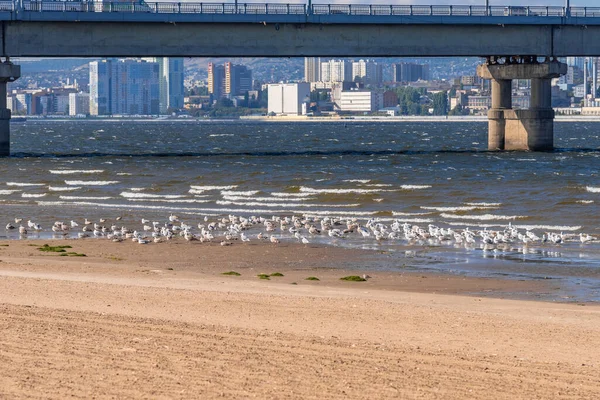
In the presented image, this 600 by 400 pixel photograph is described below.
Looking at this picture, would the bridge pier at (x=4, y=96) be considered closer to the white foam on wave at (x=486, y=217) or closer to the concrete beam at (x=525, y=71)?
the concrete beam at (x=525, y=71)

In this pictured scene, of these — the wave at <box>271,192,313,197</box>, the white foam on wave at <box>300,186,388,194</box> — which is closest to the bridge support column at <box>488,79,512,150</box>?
the white foam on wave at <box>300,186,388,194</box>

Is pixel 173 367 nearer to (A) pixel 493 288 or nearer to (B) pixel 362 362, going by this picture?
(B) pixel 362 362

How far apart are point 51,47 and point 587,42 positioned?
115 feet

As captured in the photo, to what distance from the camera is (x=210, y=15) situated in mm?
70750

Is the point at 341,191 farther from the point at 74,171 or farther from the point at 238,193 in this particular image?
the point at 74,171

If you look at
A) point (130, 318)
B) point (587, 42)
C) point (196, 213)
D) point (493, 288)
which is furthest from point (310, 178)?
point (130, 318)

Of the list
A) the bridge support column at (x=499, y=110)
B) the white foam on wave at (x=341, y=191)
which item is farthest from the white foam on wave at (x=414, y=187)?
the bridge support column at (x=499, y=110)

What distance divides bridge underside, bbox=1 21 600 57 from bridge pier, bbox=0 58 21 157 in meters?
0.89

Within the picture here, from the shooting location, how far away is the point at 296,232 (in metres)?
33.6

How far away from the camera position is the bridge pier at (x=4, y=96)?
69.8 m

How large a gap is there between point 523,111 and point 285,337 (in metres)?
65.5

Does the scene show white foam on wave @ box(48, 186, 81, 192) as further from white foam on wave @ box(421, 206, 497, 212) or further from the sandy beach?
the sandy beach

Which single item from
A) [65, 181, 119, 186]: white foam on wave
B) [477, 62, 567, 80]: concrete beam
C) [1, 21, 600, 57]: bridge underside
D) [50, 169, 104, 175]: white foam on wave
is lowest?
[65, 181, 119, 186]: white foam on wave

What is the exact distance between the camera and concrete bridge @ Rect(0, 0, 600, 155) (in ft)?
229
